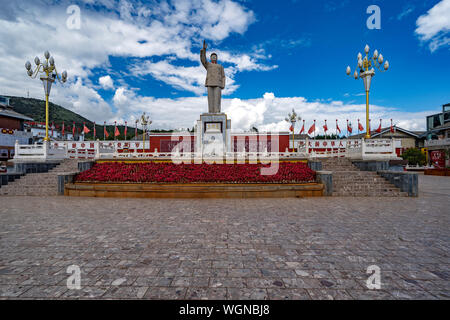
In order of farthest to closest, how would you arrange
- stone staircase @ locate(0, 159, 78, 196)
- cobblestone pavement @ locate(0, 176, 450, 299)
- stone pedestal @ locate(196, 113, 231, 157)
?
stone pedestal @ locate(196, 113, 231, 157)
stone staircase @ locate(0, 159, 78, 196)
cobblestone pavement @ locate(0, 176, 450, 299)

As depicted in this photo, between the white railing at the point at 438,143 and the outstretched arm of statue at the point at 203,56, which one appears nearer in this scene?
the outstretched arm of statue at the point at 203,56

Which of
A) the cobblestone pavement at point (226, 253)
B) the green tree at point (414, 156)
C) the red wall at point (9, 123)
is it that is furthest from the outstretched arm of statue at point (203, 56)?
the red wall at point (9, 123)

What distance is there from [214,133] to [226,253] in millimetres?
13556

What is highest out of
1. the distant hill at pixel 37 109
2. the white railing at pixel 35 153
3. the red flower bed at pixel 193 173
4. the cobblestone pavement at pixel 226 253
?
the distant hill at pixel 37 109

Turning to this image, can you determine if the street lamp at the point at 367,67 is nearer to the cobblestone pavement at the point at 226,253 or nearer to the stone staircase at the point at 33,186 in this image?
the cobblestone pavement at the point at 226,253

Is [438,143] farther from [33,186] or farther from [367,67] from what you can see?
[33,186]

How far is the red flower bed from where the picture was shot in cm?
977

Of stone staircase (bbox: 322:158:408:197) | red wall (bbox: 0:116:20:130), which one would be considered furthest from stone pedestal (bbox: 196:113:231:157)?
red wall (bbox: 0:116:20:130)

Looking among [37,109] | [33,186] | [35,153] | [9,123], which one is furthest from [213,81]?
[37,109]

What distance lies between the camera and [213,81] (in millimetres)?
16938

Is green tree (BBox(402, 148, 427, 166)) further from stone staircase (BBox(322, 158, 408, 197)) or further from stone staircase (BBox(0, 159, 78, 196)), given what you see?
stone staircase (BBox(0, 159, 78, 196))

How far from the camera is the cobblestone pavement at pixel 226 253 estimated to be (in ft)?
8.21

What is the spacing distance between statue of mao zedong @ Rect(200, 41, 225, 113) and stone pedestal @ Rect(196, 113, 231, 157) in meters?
1.03

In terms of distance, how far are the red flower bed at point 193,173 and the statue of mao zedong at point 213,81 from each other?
766 centimetres
